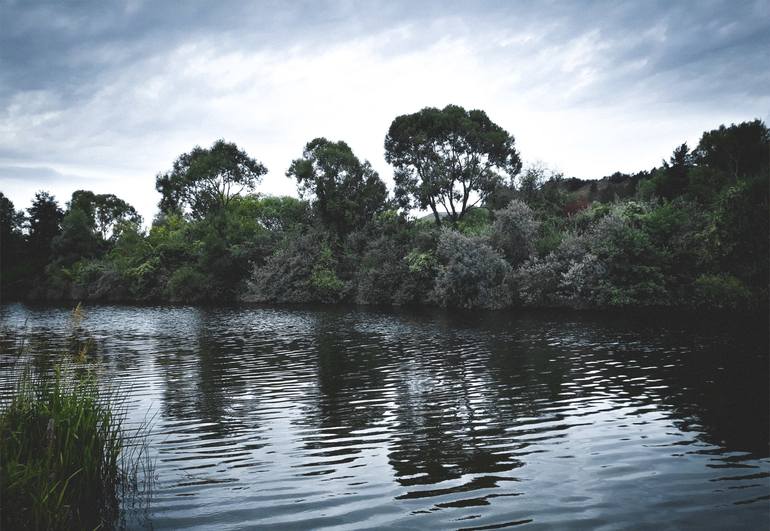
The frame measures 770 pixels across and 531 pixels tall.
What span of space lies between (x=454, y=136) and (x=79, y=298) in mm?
49988

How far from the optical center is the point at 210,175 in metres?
69.6

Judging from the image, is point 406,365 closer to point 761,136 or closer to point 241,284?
point 761,136

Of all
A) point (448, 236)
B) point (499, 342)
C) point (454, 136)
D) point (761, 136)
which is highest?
point (454, 136)

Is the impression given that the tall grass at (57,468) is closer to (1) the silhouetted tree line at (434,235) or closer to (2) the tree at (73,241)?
(1) the silhouetted tree line at (434,235)

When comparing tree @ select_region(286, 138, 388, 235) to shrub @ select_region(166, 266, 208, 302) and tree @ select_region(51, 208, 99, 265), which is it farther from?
tree @ select_region(51, 208, 99, 265)

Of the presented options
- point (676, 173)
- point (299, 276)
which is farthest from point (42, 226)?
point (676, 173)

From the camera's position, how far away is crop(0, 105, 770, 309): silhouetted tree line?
34.5 m

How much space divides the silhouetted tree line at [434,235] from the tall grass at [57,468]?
3232 centimetres

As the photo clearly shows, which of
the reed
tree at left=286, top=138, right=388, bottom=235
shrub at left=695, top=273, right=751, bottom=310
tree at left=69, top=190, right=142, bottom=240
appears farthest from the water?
tree at left=69, top=190, right=142, bottom=240

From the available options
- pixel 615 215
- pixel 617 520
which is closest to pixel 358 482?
pixel 617 520

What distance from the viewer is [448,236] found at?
4194 cm

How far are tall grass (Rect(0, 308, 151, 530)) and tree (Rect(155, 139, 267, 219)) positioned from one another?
6539 cm

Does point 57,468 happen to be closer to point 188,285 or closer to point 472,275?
point 472,275

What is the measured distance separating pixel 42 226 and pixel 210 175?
29789mm
